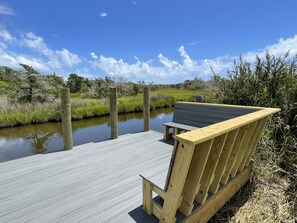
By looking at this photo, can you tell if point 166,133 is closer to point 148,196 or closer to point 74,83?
point 148,196

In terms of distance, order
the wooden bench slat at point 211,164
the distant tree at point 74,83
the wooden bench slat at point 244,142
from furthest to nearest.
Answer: the distant tree at point 74,83
the wooden bench slat at point 244,142
the wooden bench slat at point 211,164

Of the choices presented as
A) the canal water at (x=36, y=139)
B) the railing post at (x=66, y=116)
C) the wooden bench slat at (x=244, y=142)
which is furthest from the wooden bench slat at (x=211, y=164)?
the canal water at (x=36, y=139)

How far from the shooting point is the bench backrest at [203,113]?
8.39 ft

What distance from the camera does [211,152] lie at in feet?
4.33

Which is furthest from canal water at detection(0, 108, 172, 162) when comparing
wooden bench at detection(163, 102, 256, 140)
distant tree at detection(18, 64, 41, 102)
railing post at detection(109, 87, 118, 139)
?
distant tree at detection(18, 64, 41, 102)

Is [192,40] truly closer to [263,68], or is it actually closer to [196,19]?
[196,19]

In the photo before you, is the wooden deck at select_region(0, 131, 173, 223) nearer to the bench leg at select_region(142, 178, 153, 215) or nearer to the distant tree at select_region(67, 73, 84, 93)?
the bench leg at select_region(142, 178, 153, 215)

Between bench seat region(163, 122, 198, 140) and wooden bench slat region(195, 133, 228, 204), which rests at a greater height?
wooden bench slat region(195, 133, 228, 204)

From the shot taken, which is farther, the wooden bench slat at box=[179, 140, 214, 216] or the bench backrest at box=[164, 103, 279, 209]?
the wooden bench slat at box=[179, 140, 214, 216]

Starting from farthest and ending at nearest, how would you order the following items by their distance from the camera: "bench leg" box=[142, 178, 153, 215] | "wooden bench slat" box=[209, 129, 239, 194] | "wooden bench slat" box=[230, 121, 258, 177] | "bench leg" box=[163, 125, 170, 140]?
"bench leg" box=[163, 125, 170, 140], "wooden bench slat" box=[230, 121, 258, 177], "bench leg" box=[142, 178, 153, 215], "wooden bench slat" box=[209, 129, 239, 194]

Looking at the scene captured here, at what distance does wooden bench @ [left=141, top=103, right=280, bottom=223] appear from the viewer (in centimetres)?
102

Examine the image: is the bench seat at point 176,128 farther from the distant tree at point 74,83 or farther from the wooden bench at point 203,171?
the distant tree at point 74,83

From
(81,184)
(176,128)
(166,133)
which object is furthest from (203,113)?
(81,184)

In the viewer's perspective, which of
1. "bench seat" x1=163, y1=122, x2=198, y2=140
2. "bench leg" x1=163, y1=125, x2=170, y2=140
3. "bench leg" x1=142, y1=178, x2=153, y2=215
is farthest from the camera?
"bench leg" x1=163, y1=125, x2=170, y2=140
